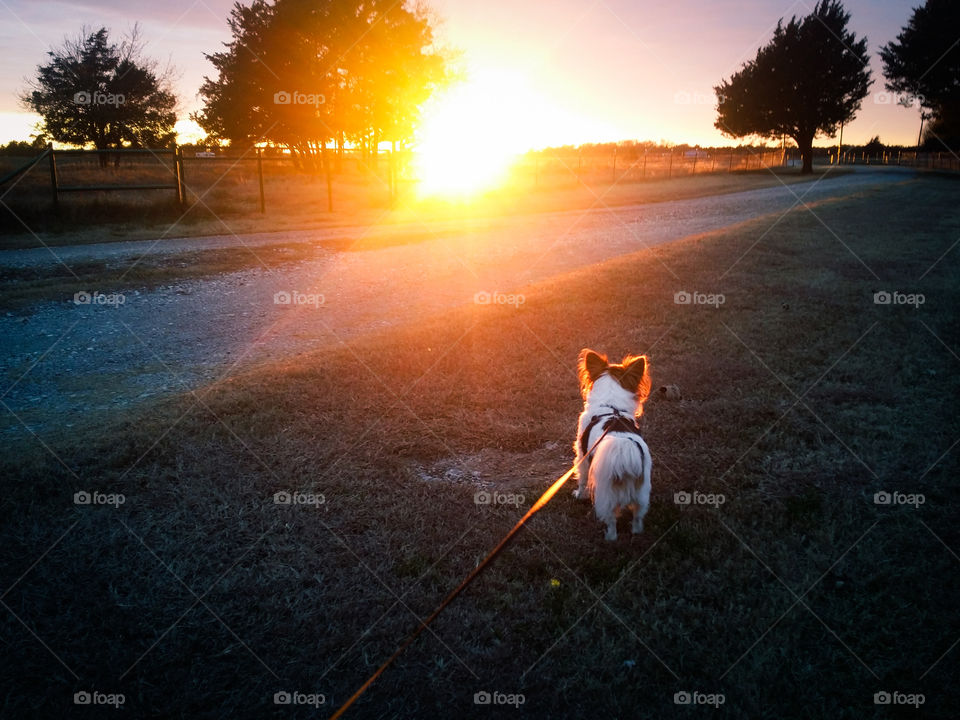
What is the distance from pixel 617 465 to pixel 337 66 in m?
29.8

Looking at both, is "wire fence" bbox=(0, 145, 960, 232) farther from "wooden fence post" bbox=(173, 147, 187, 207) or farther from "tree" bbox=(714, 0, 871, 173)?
"tree" bbox=(714, 0, 871, 173)

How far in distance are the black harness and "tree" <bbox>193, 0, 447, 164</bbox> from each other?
26.6m

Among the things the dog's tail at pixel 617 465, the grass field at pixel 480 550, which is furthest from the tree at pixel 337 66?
the dog's tail at pixel 617 465

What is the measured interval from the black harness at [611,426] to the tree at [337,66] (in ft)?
87.4

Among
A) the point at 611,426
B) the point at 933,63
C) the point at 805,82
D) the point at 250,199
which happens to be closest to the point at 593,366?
the point at 611,426

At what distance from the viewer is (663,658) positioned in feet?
9.83

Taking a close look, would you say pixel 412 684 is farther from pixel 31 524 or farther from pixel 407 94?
pixel 407 94

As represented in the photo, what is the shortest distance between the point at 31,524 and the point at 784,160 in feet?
233

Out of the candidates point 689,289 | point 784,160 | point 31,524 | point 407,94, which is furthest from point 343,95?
point 784,160

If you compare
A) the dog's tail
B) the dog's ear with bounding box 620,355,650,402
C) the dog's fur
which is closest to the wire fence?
the dog's fur

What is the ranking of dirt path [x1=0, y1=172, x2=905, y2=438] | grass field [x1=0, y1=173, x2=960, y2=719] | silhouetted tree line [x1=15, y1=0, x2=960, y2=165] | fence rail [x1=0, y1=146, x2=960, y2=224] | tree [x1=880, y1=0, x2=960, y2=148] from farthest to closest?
tree [x1=880, y1=0, x2=960, y2=148] < silhouetted tree line [x1=15, y1=0, x2=960, y2=165] < fence rail [x1=0, y1=146, x2=960, y2=224] < dirt path [x1=0, y1=172, x2=905, y2=438] < grass field [x1=0, y1=173, x2=960, y2=719]

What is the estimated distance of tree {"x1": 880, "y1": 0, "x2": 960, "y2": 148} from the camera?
44594 millimetres

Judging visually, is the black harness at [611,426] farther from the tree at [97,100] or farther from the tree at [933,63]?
the tree at [933,63]

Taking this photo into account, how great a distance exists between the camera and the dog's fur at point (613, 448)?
3549mm
